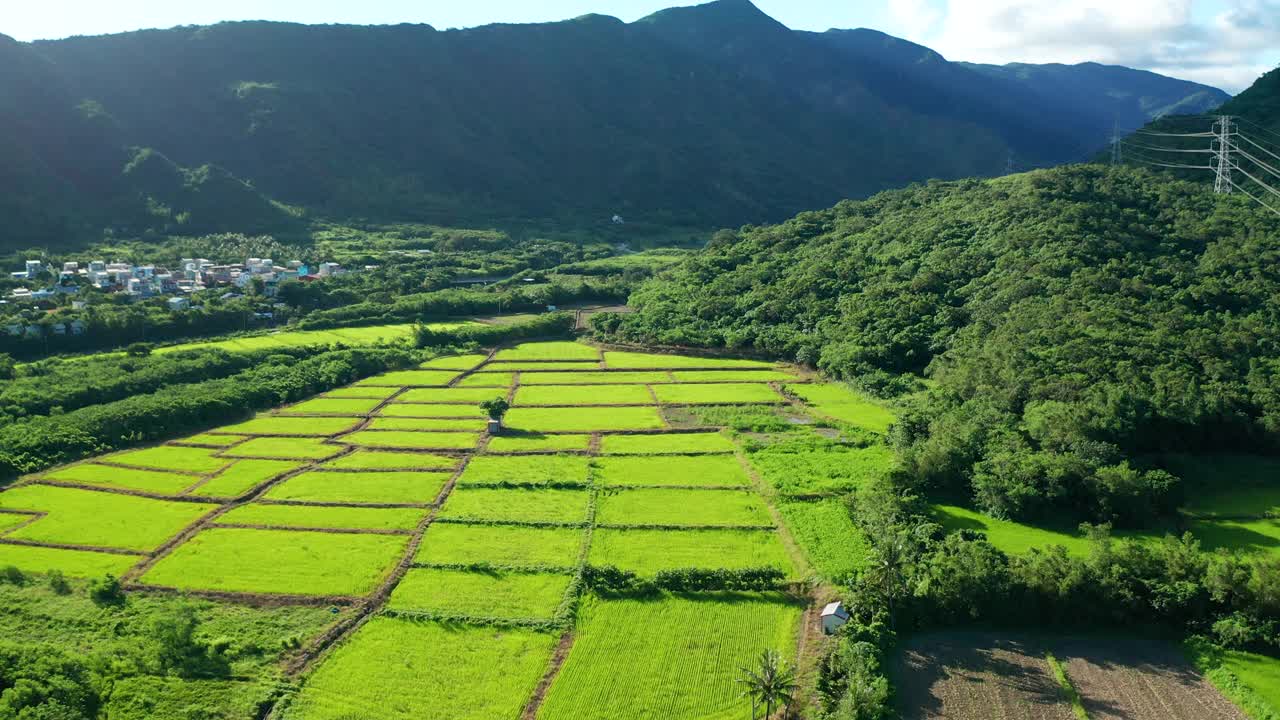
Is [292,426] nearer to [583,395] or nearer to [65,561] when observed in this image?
[583,395]

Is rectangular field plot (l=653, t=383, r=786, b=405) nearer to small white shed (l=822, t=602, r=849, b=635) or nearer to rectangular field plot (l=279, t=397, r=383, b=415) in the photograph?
rectangular field plot (l=279, t=397, r=383, b=415)

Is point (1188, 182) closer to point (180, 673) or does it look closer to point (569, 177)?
point (180, 673)

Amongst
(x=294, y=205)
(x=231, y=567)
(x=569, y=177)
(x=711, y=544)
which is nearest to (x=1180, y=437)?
(x=711, y=544)

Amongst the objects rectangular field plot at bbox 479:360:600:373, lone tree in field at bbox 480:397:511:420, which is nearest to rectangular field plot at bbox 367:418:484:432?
lone tree in field at bbox 480:397:511:420

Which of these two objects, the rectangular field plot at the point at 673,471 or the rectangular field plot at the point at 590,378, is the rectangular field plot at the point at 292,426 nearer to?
the rectangular field plot at the point at 590,378

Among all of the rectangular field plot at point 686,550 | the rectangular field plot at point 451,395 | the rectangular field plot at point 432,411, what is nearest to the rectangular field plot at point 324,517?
the rectangular field plot at point 686,550
